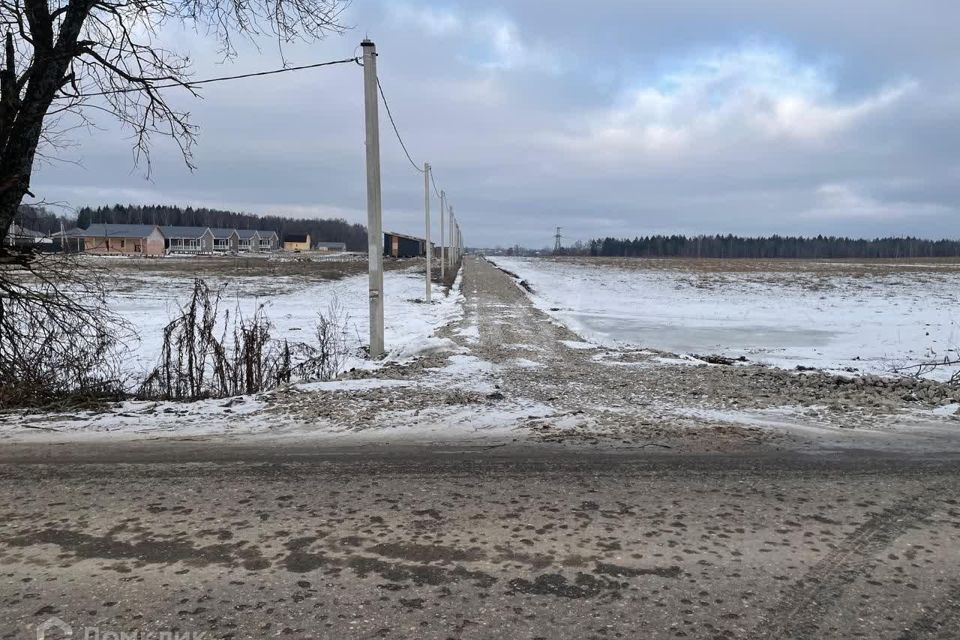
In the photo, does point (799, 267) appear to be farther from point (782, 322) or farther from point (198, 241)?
point (198, 241)

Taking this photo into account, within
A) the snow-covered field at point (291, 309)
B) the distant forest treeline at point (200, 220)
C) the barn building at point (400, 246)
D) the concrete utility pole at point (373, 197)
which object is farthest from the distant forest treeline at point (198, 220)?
the concrete utility pole at point (373, 197)

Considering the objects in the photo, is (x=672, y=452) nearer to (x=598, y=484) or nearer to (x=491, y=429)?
(x=598, y=484)

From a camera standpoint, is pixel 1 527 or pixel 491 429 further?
pixel 491 429

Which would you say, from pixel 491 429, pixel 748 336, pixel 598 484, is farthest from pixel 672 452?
pixel 748 336

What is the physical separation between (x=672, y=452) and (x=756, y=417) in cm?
200

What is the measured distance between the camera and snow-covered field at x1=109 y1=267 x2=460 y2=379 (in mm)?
12981

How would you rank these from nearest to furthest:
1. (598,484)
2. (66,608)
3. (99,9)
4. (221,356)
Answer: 1. (66,608)
2. (598,484)
3. (99,9)
4. (221,356)

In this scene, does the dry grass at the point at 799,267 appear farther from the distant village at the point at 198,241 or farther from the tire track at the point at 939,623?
the tire track at the point at 939,623

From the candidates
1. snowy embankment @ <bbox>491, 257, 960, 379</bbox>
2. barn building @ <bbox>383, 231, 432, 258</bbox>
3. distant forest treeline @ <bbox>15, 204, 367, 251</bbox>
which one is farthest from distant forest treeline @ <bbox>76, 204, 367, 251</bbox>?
snowy embankment @ <bbox>491, 257, 960, 379</bbox>

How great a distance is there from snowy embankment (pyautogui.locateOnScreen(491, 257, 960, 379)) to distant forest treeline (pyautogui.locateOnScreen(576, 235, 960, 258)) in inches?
5809

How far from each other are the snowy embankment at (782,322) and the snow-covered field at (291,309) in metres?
4.72

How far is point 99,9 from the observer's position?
7.92 meters

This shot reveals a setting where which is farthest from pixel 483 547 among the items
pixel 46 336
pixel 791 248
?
pixel 791 248

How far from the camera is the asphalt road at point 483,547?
2.87 meters
